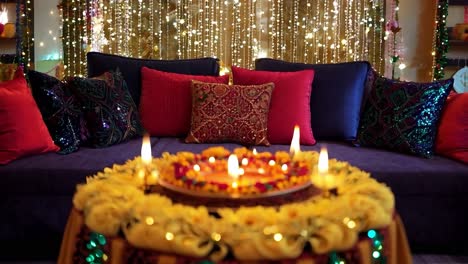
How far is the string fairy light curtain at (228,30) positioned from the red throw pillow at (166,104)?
2698mm

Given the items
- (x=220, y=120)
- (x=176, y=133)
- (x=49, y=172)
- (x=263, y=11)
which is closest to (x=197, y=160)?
(x=49, y=172)

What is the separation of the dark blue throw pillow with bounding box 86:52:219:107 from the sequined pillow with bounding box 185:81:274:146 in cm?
37

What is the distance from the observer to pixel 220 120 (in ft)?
8.78

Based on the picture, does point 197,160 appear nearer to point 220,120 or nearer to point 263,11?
point 220,120

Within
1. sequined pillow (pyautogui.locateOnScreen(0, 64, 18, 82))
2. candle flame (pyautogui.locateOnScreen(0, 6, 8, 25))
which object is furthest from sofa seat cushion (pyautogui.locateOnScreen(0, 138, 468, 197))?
candle flame (pyautogui.locateOnScreen(0, 6, 8, 25))

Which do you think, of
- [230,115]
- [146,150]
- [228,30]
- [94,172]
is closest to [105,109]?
[94,172]

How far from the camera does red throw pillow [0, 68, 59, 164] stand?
225 cm

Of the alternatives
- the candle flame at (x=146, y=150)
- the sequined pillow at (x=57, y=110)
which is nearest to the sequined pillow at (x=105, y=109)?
the sequined pillow at (x=57, y=110)

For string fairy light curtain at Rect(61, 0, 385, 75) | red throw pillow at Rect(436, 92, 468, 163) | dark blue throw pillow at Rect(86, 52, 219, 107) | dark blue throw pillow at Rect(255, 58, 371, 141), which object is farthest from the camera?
string fairy light curtain at Rect(61, 0, 385, 75)

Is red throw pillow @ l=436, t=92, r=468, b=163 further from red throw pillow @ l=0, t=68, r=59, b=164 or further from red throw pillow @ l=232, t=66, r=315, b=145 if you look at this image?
red throw pillow @ l=0, t=68, r=59, b=164

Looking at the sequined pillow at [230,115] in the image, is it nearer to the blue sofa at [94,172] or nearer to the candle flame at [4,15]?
the blue sofa at [94,172]

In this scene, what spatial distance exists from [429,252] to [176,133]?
1.44 m

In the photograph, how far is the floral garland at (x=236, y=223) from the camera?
1028mm

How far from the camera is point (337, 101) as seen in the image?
2.83 metres
